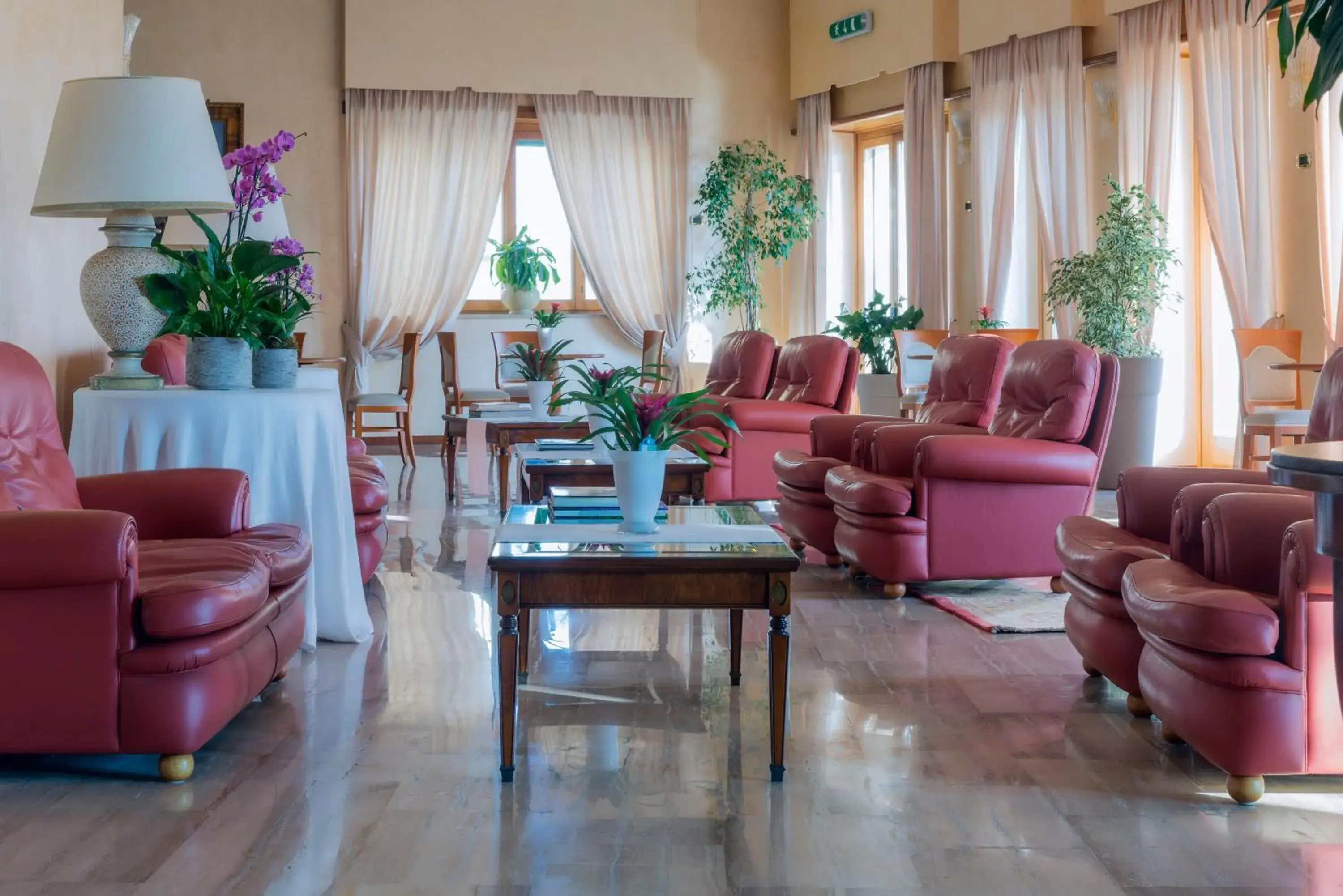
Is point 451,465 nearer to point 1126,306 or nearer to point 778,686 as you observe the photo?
point 1126,306

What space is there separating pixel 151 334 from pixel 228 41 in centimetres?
730

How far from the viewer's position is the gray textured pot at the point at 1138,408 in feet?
25.6

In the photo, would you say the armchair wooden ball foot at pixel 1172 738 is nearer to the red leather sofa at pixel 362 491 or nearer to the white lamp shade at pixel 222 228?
the red leather sofa at pixel 362 491

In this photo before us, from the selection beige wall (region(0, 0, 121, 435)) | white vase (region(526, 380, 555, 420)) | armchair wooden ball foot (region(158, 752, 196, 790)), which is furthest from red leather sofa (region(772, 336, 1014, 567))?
armchair wooden ball foot (region(158, 752, 196, 790))

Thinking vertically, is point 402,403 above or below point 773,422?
above

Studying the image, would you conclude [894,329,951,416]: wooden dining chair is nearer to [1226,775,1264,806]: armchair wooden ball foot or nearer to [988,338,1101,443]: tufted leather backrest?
[988,338,1101,443]: tufted leather backrest

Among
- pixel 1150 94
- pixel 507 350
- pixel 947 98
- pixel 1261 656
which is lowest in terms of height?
pixel 1261 656

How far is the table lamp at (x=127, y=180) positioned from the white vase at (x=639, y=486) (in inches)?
62.5

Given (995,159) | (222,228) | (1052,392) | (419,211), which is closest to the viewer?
(1052,392)

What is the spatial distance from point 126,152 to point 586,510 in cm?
163

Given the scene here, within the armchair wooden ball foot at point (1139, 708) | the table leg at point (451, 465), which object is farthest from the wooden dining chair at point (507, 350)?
the armchair wooden ball foot at point (1139, 708)

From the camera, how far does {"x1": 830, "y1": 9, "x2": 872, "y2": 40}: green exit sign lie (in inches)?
407

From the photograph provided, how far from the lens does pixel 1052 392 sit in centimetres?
487

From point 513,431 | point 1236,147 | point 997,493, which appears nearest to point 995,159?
point 1236,147
